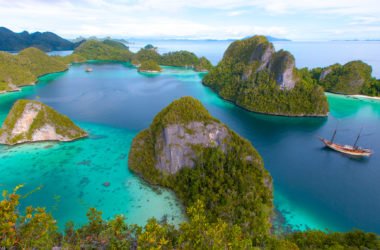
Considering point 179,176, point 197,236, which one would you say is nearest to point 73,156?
point 179,176

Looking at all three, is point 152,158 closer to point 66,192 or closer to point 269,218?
point 66,192

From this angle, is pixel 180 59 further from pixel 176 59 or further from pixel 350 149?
pixel 350 149

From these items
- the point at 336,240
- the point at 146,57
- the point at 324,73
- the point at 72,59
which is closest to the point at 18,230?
the point at 336,240

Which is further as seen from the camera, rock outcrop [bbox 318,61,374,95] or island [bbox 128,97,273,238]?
rock outcrop [bbox 318,61,374,95]

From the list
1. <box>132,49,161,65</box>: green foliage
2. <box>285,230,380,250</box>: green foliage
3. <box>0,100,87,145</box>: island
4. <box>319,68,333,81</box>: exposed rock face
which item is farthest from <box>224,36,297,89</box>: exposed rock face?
<box>132,49,161,65</box>: green foliage

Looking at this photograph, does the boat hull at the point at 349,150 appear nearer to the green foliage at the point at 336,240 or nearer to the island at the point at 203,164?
the island at the point at 203,164

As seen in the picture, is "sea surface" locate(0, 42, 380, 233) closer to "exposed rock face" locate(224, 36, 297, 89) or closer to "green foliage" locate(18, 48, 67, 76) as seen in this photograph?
"exposed rock face" locate(224, 36, 297, 89)

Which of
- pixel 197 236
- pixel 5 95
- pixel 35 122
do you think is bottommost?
pixel 5 95
